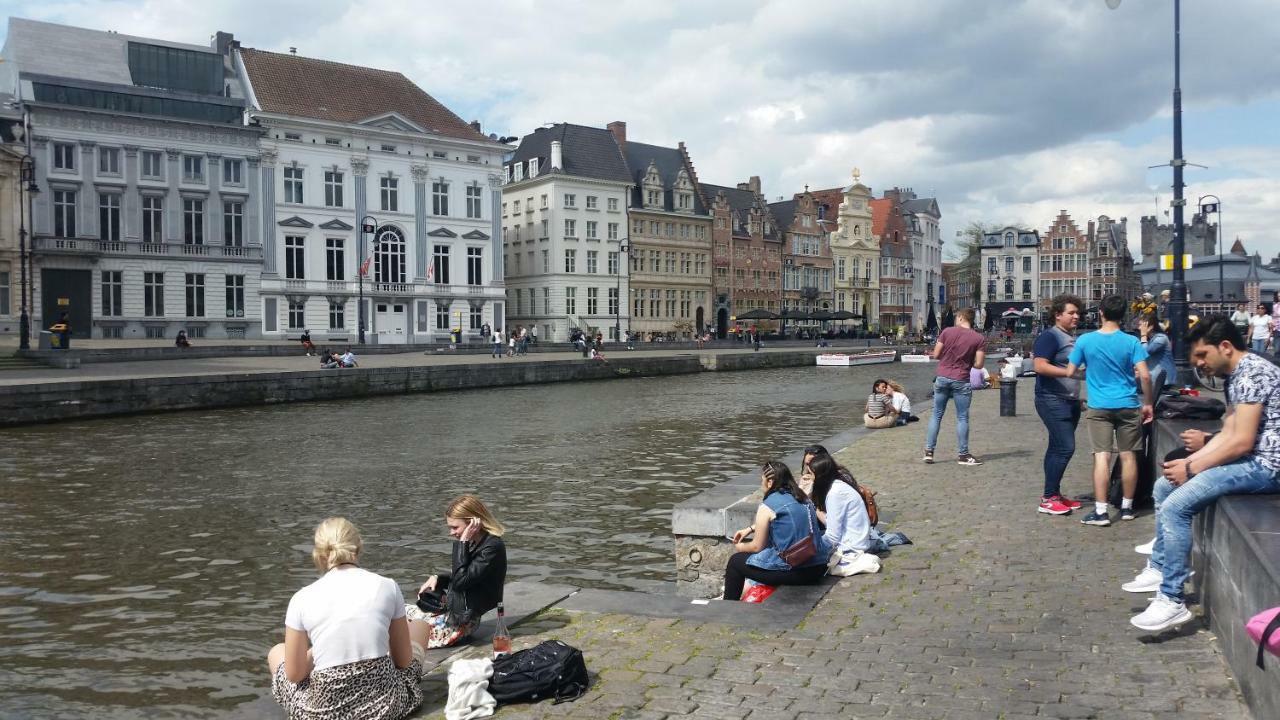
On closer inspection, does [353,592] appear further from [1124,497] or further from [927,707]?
[1124,497]

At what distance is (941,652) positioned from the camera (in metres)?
5.50

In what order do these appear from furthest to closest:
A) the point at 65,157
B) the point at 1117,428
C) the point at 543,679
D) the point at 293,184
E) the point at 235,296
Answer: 1. the point at 293,184
2. the point at 235,296
3. the point at 65,157
4. the point at 1117,428
5. the point at 543,679

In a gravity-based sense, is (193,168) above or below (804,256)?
above

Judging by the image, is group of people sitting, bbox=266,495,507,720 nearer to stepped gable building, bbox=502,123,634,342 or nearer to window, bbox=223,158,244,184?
window, bbox=223,158,244,184

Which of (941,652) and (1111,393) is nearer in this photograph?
(941,652)

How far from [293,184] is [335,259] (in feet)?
15.7

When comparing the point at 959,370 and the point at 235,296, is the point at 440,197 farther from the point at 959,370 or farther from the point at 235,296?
the point at 959,370

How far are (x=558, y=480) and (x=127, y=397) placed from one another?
15640 mm

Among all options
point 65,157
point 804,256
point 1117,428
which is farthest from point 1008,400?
point 804,256

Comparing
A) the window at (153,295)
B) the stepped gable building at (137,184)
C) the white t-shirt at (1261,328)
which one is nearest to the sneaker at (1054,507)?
the white t-shirt at (1261,328)

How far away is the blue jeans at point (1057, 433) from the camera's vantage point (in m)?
Result: 9.16

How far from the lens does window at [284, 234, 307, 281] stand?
188 feet

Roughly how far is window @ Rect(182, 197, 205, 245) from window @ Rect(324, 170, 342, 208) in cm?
695

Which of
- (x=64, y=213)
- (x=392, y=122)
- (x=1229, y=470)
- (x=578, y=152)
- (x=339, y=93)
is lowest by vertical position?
(x=1229, y=470)
